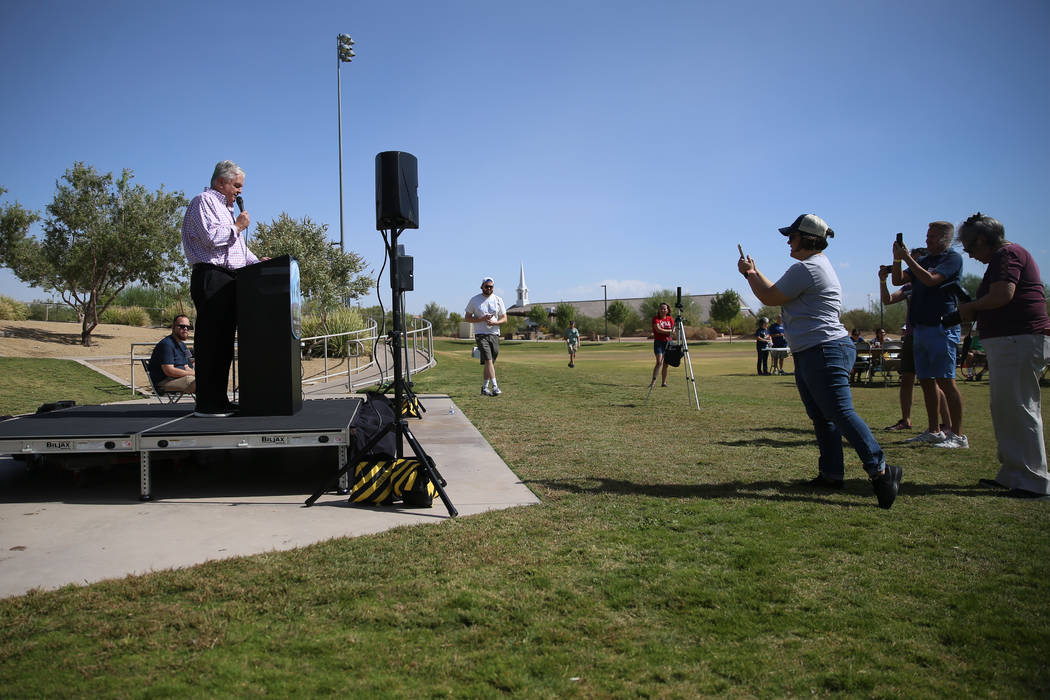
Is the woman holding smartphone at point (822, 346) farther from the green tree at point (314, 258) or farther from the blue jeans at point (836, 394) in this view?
the green tree at point (314, 258)

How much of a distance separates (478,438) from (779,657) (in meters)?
4.97

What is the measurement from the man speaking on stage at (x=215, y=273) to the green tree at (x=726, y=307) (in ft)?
213

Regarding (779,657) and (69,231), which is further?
(69,231)

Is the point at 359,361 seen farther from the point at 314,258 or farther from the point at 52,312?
the point at 52,312

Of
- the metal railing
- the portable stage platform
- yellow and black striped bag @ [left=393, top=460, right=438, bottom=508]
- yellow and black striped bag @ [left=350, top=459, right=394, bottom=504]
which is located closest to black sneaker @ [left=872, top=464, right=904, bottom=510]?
yellow and black striped bag @ [left=393, top=460, right=438, bottom=508]

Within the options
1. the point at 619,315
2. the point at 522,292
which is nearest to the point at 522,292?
the point at 522,292

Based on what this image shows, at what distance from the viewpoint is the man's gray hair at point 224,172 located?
17.4ft

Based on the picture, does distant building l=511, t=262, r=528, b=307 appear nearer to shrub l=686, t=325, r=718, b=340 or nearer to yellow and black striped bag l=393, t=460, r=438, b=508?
shrub l=686, t=325, r=718, b=340

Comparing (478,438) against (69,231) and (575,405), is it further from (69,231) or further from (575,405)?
(69,231)

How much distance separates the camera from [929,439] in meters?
6.58

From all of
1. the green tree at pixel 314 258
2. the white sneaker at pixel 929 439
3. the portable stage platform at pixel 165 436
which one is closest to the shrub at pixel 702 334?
the green tree at pixel 314 258

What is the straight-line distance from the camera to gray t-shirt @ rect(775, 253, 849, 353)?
4.41 metres

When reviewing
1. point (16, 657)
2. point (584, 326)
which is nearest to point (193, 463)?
point (16, 657)

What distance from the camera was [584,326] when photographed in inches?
3120
